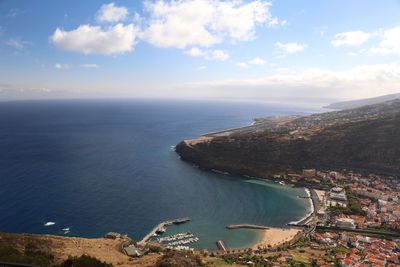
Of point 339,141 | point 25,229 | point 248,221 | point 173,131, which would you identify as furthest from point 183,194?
point 173,131

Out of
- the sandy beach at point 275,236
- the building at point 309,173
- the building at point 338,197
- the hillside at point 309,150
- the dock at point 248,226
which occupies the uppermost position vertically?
the hillside at point 309,150

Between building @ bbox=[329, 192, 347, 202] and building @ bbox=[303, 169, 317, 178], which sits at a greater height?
building @ bbox=[303, 169, 317, 178]

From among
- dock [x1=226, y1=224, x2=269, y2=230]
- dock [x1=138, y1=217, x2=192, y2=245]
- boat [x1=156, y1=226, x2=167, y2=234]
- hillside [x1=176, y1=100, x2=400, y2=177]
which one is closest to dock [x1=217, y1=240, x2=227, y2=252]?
dock [x1=226, y1=224, x2=269, y2=230]

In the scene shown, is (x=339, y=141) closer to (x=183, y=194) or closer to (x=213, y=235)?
(x=183, y=194)

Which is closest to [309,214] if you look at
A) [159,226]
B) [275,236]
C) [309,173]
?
[275,236]

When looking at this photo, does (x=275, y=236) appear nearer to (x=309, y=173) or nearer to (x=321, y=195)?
(x=321, y=195)

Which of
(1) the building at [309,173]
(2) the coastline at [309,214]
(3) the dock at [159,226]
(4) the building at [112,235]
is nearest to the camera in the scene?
(4) the building at [112,235]

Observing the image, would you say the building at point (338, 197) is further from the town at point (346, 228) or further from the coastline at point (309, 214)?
the coastline at point (309, 214)

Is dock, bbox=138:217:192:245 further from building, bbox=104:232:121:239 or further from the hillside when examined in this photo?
the hillside

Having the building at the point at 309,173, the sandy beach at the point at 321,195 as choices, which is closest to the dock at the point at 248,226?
the sandy beach at the point at 321,195
